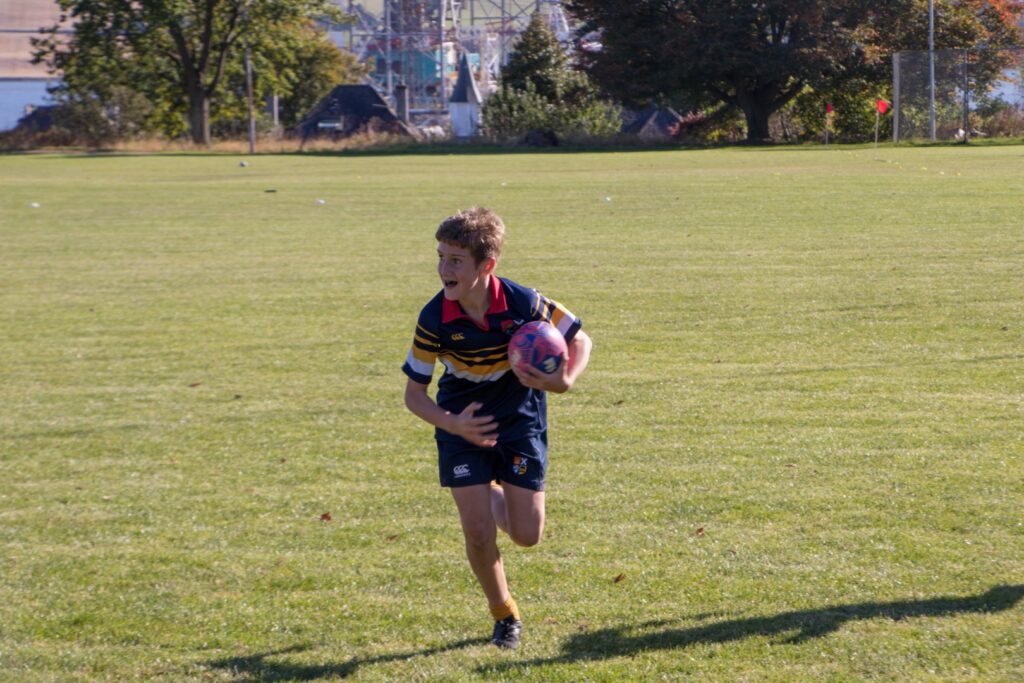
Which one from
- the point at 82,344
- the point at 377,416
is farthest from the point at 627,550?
the point at 82,344

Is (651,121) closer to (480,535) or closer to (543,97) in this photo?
(543,97)

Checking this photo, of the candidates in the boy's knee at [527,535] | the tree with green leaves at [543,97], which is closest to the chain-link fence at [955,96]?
the tree with green leaves at [543,97]

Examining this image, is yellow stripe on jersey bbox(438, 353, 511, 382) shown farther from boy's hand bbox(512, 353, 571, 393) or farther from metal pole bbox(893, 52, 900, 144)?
metal pole bbox(893, 52, 900, 144)

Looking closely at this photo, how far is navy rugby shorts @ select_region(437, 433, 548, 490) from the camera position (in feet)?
16.6

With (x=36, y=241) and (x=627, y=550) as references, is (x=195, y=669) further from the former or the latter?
(x=36, y=241)

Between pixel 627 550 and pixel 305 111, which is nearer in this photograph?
pixel 627 550

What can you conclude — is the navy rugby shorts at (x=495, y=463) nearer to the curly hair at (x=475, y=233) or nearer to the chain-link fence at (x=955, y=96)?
the curly hair at (x=475, y=233)

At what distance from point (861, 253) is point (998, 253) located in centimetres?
160

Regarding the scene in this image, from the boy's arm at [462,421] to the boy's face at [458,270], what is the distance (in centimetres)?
43

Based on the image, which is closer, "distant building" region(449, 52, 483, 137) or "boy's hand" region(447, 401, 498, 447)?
"boy's hand" region(447, 401, 498, 447)

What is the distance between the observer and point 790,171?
3344cm

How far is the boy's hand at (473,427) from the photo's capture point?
4.89 metres

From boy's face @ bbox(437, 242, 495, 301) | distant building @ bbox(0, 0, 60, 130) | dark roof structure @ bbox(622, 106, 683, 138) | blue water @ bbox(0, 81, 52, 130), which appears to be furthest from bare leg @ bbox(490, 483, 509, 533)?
blue water @ bbox(0, 81, 52, 130)

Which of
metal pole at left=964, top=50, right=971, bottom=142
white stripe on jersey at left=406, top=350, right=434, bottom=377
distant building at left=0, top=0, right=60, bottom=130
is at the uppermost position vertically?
distant building at left=0, top=0, right=60, bottom=130
